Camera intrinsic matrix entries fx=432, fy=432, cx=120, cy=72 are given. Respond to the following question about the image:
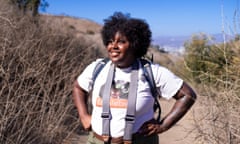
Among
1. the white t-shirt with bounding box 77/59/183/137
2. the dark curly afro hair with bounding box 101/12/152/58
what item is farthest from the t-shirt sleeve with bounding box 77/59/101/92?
the dark curly afro hair with bounding box 101/12/152/58

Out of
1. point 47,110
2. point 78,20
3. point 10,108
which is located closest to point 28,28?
point 47,110

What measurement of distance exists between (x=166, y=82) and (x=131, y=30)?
0.46m

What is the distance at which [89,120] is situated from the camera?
327 centimetres

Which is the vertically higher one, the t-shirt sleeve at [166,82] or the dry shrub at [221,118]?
the t-shirt sleeve at [166,82]

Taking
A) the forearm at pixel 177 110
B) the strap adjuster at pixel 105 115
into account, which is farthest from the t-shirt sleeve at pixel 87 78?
the forearm at pixel 177 110

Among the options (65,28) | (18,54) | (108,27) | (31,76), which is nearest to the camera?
(108,27)

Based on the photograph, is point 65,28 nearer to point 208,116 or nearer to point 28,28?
point 28,28

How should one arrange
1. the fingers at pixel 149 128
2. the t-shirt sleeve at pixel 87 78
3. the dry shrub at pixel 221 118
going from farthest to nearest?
the dry shrub at pixel 221 118 < the t-shirt sleeve at pixel 87 78 < the fingers at pixel 149 128

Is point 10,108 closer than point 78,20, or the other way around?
point 10,108

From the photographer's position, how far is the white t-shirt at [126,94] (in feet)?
9.65

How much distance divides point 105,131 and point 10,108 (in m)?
2.90

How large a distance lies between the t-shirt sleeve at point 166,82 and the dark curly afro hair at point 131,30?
24cm

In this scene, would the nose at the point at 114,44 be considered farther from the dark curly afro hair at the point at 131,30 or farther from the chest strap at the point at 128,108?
the chest strap at the point at 128,108

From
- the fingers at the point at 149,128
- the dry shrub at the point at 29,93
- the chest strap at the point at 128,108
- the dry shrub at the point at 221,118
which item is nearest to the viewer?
the chest strap at the point at 128,108
